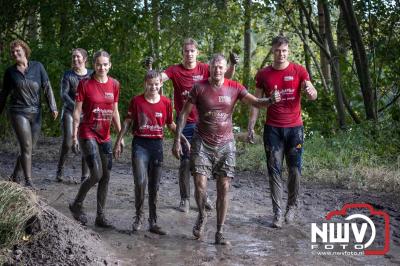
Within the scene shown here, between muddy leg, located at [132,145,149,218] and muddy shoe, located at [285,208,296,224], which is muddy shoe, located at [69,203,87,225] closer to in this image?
muddy leg, located at [132,145,149,218]

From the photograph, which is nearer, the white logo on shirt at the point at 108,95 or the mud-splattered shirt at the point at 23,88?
the white logo on shirt at the point at 108,95

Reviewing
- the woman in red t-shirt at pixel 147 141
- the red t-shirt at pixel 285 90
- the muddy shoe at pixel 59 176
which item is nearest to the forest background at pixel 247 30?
the muddy shoe at pixel 59 176

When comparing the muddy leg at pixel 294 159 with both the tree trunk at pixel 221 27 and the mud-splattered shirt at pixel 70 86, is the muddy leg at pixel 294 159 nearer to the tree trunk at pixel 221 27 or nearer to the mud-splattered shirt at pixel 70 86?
the mud-splattered shirt at pixel 70 86

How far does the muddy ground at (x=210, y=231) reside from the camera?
619cm

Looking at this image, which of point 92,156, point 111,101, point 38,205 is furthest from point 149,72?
point 38,205

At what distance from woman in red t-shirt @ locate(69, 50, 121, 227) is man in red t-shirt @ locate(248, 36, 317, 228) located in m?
1.75

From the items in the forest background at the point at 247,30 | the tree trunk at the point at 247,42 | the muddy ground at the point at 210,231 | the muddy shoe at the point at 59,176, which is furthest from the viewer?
the tree trunk at the point at 247,42

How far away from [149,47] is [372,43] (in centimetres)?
532

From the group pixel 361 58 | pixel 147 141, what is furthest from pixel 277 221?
pixel 361 58

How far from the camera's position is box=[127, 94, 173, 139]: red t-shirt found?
23.7 feet

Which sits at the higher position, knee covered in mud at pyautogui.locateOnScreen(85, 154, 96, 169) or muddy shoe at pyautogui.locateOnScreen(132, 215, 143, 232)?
knee covered in mud at pyautogui.locateOnScreen(85, 154, 96, 169)

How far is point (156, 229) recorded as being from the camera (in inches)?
279

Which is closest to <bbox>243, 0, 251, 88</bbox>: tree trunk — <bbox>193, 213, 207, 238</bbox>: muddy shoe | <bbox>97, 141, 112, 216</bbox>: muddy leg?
<bbox>97, 141, 112, 216</bbox>: muddy leg

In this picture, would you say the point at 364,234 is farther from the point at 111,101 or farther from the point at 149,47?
the point at 149,47
